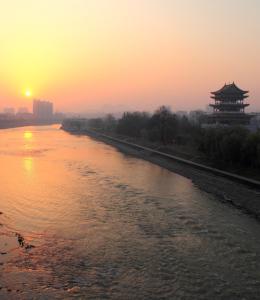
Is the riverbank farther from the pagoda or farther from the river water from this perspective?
the pagoda

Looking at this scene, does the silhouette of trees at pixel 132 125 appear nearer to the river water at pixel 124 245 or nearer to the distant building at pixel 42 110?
the river water at pixel 124 245

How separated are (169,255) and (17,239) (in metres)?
2.52

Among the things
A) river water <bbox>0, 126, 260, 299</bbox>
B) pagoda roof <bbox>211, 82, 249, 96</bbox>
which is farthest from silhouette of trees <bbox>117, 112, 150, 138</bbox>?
river water <bbox>0, 126, 260, 299</bbox>

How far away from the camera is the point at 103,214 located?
9.77 m

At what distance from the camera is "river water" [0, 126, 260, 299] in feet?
18.4

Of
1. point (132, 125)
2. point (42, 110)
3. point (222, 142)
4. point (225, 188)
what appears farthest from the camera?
point (42, 110)

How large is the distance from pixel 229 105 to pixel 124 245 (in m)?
27.8

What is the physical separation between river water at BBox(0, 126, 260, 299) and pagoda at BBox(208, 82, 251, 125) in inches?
790

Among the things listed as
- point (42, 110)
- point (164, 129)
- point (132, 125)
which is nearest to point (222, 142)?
point (164, 129)

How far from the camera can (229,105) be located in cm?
3378

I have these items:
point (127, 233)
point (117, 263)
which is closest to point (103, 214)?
point (127, 233)

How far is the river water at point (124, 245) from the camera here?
5.60 meters

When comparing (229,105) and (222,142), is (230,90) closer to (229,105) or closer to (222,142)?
(229,105)

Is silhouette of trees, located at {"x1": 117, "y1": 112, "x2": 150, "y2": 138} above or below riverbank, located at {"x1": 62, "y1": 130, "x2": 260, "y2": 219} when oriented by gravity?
above
